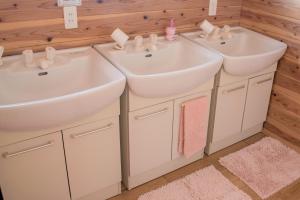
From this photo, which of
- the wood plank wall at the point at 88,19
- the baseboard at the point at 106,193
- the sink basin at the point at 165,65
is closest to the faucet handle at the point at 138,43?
the sink basin at the point at 165,65

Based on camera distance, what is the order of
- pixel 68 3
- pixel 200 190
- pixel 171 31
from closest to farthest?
pixel 68 3 → pixel 200 190 → pixel 171 31

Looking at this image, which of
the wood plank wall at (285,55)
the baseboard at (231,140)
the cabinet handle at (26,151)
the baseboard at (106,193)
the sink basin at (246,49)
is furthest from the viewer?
the baseboard at (231,140)

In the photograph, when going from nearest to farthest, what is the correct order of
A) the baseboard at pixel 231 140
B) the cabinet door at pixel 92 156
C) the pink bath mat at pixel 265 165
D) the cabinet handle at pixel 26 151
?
the cabinet handle at pixel 26 151, the cabinet door at pixel 92 156, the pink bath mat at pixel 265 165, the baseboard at pixel 231 140

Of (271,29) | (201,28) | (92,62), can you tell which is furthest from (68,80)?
(271,29)

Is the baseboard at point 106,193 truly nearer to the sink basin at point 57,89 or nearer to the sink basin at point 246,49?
the sink basin at point 57,89

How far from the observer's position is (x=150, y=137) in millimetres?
1854

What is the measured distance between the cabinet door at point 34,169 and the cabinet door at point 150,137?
431 mm

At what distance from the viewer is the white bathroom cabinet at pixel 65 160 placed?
1.43 metres

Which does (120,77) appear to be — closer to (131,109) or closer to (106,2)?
(131,109)

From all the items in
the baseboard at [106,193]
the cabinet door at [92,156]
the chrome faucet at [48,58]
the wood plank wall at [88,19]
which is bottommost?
the baseboard at [106,193]

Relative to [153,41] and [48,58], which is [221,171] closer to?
[153,41]

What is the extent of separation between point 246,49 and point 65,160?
5.47ft

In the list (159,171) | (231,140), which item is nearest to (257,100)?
(231,140)

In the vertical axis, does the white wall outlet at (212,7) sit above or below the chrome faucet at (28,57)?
above
